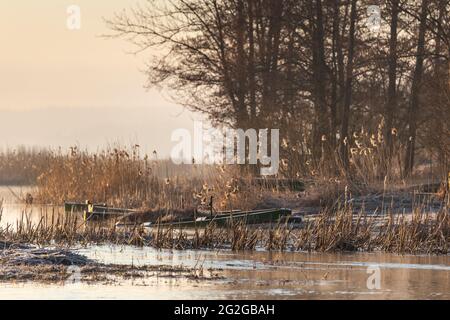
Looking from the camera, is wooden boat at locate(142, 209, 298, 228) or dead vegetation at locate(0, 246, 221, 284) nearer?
dead vegetation at locate(0, 246, 221, 284)

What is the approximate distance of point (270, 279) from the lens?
47.7ft

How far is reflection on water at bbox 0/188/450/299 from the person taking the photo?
13047mm

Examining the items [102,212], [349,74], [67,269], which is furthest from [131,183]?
[67,269]

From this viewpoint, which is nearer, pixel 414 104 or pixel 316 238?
pixel 316 238

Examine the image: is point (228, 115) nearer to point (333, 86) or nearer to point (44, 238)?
point (333, 86)

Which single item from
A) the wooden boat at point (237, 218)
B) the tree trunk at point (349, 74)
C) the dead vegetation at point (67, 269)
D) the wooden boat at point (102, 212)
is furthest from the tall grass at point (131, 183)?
the dead vegetation at point (67, 269)

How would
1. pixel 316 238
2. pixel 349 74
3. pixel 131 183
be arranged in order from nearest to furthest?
pixel 316 238
pixel 131 183
pixel 349 74

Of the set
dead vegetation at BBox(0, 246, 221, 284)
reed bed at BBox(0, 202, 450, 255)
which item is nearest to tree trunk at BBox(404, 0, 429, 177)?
reed bed at BBox(0, 202, 450, 255)

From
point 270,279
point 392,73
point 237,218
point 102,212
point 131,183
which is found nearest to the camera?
point 270,279

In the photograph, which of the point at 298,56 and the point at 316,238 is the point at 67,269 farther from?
the point at 298,56

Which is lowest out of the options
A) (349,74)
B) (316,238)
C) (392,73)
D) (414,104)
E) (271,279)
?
(271,279)

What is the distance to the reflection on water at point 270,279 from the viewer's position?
13047 millimetres

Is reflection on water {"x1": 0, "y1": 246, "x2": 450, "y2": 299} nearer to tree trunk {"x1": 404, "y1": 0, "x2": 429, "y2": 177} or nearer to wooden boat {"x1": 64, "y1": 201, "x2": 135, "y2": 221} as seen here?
wooden boat {"x1": 64, "y1": 201, "x2": 135, "y2": 221}

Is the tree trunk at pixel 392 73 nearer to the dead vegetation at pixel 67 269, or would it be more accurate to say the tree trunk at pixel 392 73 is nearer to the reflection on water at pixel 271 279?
the reflection on water at pixel 271 279
